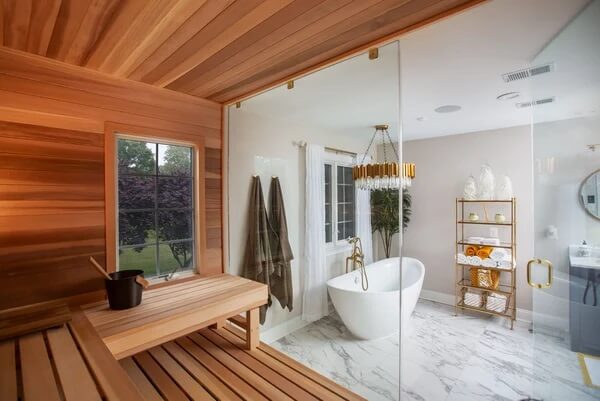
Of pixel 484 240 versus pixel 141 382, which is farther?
pixel 484 240

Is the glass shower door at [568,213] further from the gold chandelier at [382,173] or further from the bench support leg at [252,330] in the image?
the bench support leg at [252,330]

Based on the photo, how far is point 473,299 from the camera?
3.45 metres

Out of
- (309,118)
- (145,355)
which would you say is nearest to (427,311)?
(309,118)

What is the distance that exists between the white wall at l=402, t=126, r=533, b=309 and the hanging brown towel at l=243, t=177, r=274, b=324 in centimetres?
193

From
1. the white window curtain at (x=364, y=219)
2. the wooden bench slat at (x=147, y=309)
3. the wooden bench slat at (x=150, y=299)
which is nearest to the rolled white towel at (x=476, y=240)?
the white window curtain at (x=364, y=219)

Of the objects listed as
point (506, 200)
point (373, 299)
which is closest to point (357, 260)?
point (373, 299)

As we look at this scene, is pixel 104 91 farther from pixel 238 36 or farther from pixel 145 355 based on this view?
pixel 145 355

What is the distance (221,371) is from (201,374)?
11 cm

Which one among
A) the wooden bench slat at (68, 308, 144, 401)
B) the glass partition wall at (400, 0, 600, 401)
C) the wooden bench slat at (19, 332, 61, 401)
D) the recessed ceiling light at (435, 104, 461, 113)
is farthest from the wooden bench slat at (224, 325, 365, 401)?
the recessed ceiling light at (435, 104, 461, 113)

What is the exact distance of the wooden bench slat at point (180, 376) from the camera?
52.6 inches

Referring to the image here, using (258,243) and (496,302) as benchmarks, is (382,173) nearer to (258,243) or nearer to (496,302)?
(258,243)

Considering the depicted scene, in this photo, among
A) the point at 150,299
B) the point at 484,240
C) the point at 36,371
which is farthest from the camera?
the point at 484,240

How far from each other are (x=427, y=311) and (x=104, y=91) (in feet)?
13.3

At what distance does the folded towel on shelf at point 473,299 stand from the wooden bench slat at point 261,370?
2873 mm
